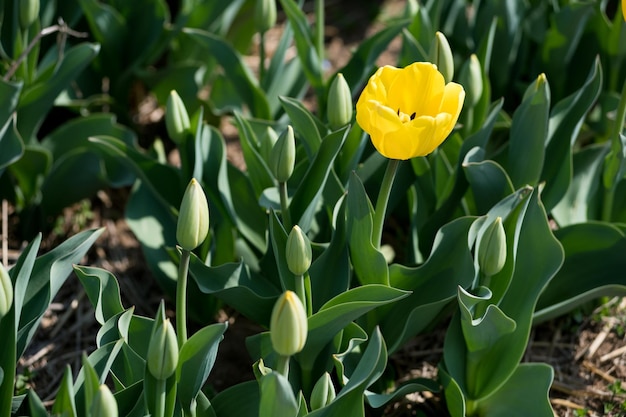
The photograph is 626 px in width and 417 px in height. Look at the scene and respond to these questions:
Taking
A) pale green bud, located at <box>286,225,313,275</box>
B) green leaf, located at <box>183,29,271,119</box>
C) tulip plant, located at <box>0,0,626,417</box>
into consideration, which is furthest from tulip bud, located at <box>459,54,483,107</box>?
pale green bud, located at <box>286,225,313,275</box>

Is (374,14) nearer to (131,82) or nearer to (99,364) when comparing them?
(131,82)

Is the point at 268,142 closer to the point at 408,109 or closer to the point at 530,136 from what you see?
the point at 408,109

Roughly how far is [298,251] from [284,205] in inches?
12.1

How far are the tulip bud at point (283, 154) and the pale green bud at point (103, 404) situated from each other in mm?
633

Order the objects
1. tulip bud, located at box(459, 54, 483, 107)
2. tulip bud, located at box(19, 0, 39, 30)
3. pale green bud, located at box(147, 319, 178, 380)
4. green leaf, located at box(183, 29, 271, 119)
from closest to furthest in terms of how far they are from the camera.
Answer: pale green bud, located at box(147, 319, 178, 380) < tulip bud, located at box(459, 54, 483, 107) < tulip bud, located at box(19, 0, 39, 30) < green leaf, located at box(183, 29, 271, 119)

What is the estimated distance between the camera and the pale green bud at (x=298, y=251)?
168 cm

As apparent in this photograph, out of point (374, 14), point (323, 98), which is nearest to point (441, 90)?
point (323, 98)

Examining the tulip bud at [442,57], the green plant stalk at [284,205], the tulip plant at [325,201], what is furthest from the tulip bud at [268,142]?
the tulip bud at [442,57]

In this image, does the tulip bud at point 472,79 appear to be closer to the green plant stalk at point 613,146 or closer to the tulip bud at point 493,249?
the green plant stalk at point 613,146

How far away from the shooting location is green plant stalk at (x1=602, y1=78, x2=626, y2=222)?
6.83 ft

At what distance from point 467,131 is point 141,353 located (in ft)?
3.33

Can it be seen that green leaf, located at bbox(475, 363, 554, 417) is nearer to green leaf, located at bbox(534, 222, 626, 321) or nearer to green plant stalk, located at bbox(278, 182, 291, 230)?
green leaf, located at bbox(534, 222, 626, 321)

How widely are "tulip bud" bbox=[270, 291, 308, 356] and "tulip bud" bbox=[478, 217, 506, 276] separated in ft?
1.70

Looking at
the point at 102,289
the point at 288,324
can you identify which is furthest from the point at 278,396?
the point at 102,289
